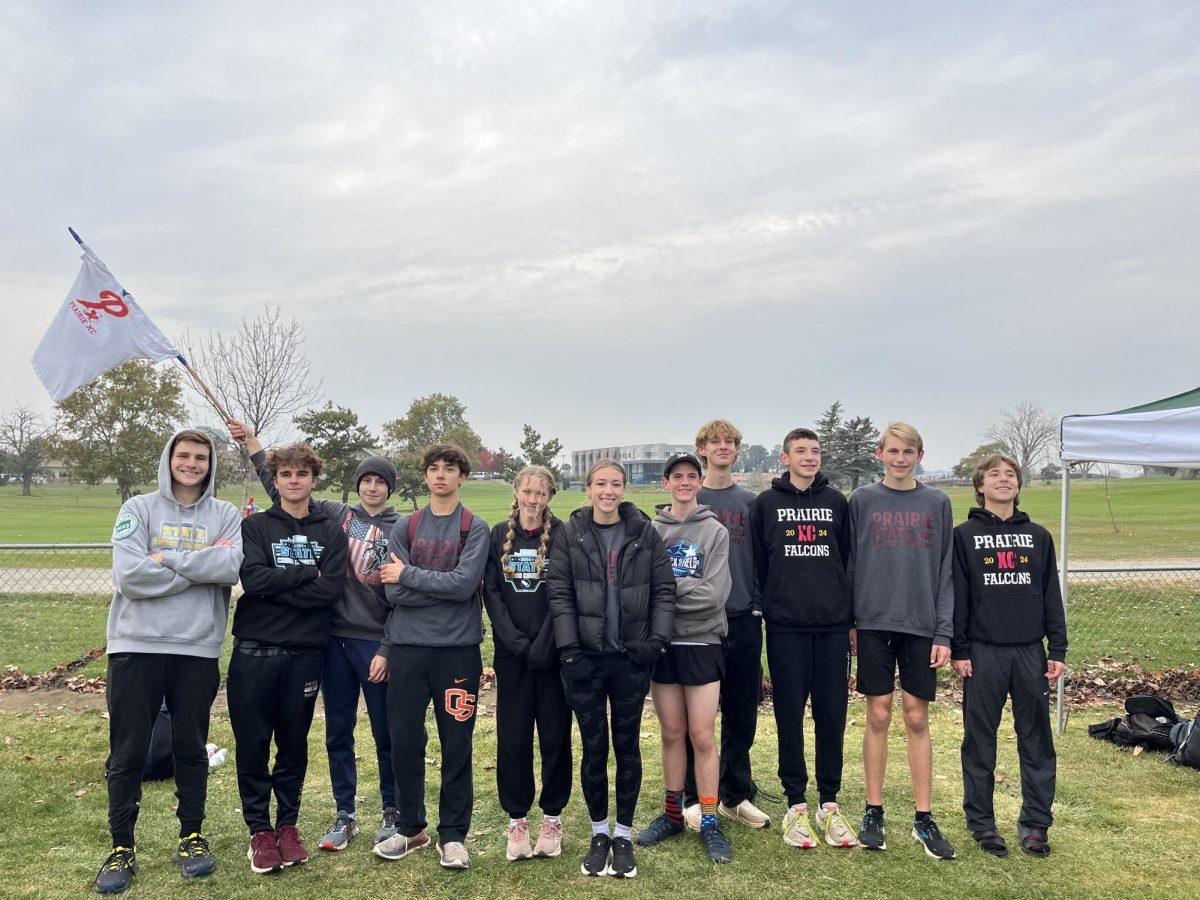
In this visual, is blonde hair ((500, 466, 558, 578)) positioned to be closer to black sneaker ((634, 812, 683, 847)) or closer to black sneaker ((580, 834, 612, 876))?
black sneaker ((580, 834, 612, 876))

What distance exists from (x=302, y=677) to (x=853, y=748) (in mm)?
4010

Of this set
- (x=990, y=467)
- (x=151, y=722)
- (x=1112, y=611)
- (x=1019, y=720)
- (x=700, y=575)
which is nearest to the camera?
(x=151, y=722)

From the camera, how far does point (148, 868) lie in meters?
4.01

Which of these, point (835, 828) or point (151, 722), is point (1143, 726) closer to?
point (835, 828)

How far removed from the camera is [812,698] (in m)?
4.41

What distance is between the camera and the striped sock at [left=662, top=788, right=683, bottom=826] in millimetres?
4457

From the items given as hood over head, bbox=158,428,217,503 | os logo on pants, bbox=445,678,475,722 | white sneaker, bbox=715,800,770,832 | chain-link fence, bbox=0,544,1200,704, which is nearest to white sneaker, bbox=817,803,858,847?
white sneaker, bbox=715,800,770,832

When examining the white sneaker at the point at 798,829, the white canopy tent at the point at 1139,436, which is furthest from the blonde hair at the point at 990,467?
the white sneaker at the point at 798,829

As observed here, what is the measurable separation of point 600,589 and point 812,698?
1.40 m

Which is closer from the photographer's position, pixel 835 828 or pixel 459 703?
pixel 459 703

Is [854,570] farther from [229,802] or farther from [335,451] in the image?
[335,451]

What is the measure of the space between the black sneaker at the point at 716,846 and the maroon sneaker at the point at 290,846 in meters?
2.05

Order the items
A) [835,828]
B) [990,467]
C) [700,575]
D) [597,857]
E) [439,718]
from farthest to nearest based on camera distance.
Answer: [990,467] < [835,828] < [700,575] < [439,718] < [597,857]

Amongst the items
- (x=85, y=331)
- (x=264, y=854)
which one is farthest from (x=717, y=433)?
(x=85, y=331)
